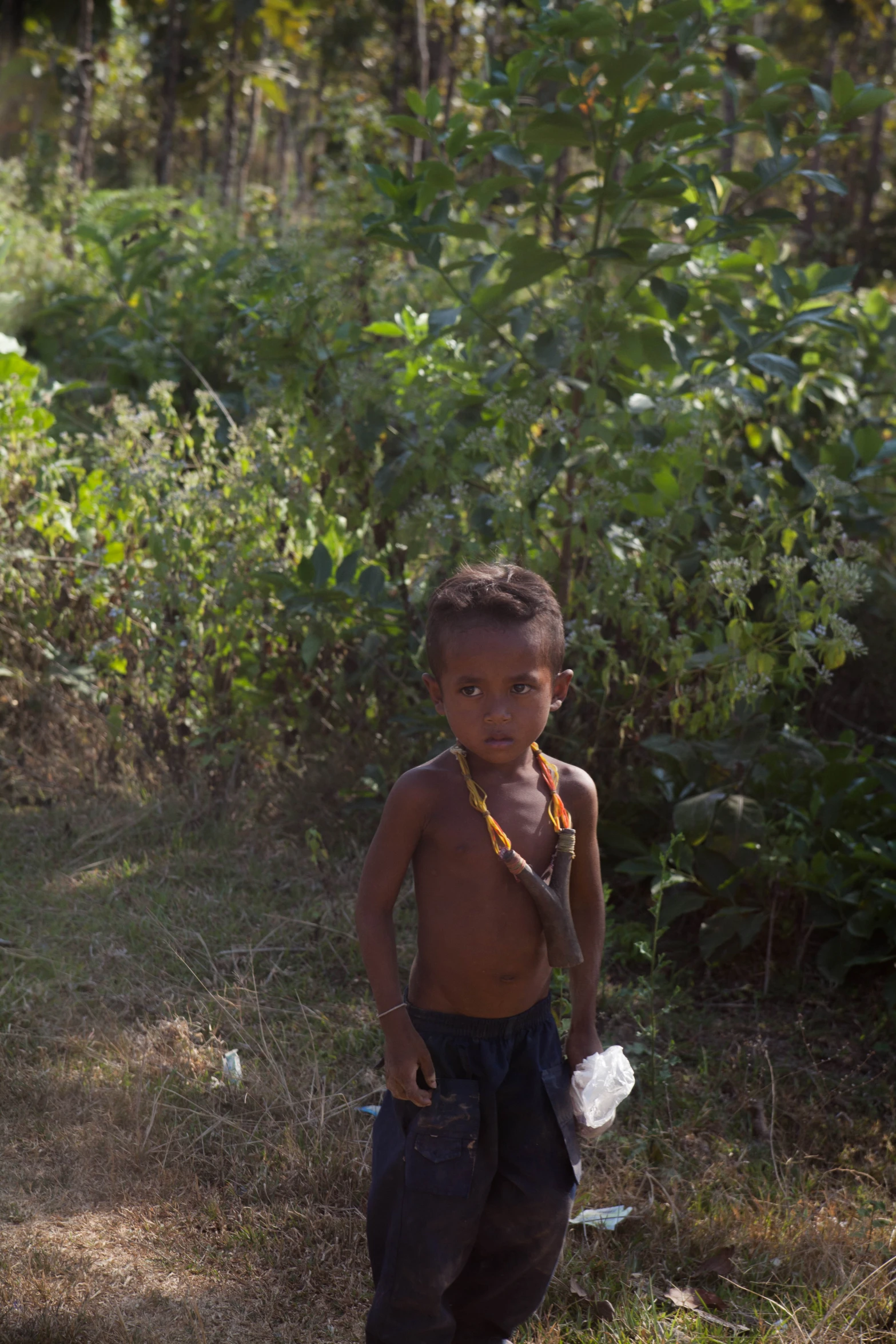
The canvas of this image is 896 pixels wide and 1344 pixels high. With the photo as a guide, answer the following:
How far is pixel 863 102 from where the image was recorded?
3307 millimetres

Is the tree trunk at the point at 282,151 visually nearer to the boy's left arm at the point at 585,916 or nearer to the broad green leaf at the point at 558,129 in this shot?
the broad green leaf at the point at 558,129

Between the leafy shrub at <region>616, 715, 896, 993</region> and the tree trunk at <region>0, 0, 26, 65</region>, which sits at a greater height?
the tree trunk at <region>0, 0, 26, 65</region>

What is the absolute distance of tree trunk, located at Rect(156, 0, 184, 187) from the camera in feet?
41.6

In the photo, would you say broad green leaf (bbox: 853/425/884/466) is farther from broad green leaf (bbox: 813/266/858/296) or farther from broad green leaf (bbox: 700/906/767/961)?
broad green leaf (bbox: 700/906/767/961)

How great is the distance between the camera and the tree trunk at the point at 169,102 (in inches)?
499

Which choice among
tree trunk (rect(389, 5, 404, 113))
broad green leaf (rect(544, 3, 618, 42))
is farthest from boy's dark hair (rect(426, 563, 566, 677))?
tree trunk (rect(389, 5, 404, 113))

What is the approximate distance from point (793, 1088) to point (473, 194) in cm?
243

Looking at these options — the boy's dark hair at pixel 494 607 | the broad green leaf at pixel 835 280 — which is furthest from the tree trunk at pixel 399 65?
the boy's dark hair at pixel 494 607

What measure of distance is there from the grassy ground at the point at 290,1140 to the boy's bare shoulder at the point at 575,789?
86 cm

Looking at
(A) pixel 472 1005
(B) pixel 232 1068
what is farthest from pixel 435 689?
(B) pixel 232 1068

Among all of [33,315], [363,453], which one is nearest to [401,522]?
[363,453]

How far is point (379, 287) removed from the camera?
4.87 meters

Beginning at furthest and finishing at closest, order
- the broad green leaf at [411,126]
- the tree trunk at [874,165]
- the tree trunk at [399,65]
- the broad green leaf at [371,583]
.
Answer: the tree trunk at [874,165] → the tree trunk at [399,65] → the broad green leaf at [371,583] → the broad green leaf at [411,126]

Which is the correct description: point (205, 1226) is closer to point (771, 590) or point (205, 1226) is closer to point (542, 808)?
point (542, 808)
